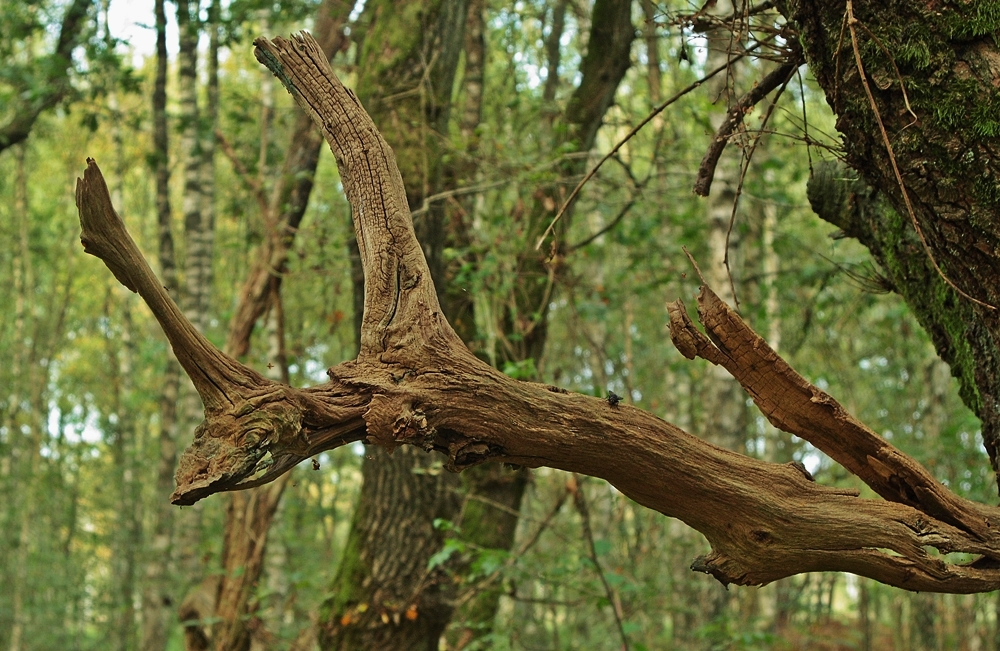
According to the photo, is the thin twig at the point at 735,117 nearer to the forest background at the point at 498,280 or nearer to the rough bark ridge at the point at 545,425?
the forest background at the point at 498,280

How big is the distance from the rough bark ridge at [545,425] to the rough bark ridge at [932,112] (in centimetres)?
56

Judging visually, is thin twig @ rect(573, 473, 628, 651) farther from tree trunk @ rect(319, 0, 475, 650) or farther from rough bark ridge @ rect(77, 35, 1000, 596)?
rough bark ridge @ rect(77, 35, 1000, 596)

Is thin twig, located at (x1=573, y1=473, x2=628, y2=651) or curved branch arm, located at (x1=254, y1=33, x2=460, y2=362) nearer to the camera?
curved branch arm, located at (x1=254, y1=33, x2=460, y2=362)

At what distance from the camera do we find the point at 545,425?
7.17 feet

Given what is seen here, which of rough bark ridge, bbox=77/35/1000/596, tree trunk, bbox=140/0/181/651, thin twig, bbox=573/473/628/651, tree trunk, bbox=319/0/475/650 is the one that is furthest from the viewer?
tree trunk, bbox=140/0/181/651

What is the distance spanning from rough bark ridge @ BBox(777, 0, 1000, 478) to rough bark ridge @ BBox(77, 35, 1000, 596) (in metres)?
0.56

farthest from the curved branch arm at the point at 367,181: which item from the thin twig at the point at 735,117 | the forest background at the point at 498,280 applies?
the thin twig at the point at 735,117

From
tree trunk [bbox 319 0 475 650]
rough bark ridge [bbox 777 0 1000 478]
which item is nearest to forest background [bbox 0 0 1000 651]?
tree trunk [bbox 319 0 475 650]

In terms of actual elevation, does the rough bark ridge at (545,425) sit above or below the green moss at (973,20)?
below

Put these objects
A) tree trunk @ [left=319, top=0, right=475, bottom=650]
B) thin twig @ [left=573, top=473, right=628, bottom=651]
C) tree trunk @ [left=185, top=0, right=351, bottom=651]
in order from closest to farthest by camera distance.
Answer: thin twig @ [left=573, top=473, right=628, bottom=651]
tree trunk @ [left=319, top=0, right=475, bottom=650]
tree trunk @ [left=185, top=0, right=351, bottom=651]

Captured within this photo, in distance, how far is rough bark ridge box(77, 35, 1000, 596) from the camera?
6.37 feet

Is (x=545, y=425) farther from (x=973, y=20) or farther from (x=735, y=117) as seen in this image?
(x=973, y=20)

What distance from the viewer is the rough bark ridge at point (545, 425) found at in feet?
6.37

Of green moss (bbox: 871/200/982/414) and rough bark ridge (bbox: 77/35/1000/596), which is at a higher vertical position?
green moss (bbox: 871/200/982/414)
